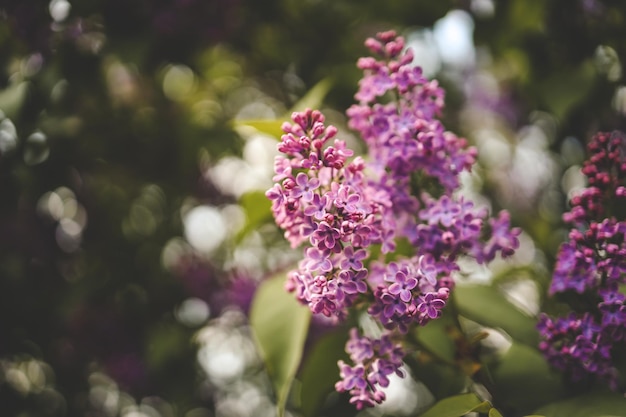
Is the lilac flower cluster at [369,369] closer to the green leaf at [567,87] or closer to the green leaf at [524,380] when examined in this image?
the green leaf at [524,380]

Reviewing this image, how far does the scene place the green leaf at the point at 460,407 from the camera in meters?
0.88

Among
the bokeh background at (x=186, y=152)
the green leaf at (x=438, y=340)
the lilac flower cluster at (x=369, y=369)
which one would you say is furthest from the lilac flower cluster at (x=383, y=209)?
the bokeh background at (x=186, y=152)

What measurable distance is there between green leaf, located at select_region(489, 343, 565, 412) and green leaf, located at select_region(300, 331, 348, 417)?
30 centimetres

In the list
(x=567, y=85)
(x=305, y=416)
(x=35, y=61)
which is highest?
(x=567, y=85)

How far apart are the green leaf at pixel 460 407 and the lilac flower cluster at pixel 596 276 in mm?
216

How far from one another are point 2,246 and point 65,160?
0.59m

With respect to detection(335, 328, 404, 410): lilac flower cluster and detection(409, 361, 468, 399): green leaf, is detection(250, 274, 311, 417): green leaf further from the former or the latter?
detection(409, 361, 468, 399): green leaf

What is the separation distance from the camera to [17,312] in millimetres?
2229

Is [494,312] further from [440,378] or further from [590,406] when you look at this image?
[590,406]

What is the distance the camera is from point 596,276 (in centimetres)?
104

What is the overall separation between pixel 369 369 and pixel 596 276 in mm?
426

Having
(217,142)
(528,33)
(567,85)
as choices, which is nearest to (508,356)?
(567,85)

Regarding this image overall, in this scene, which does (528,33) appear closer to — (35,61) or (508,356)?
(508,356)

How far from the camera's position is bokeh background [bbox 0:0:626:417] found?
1730 millimetres
